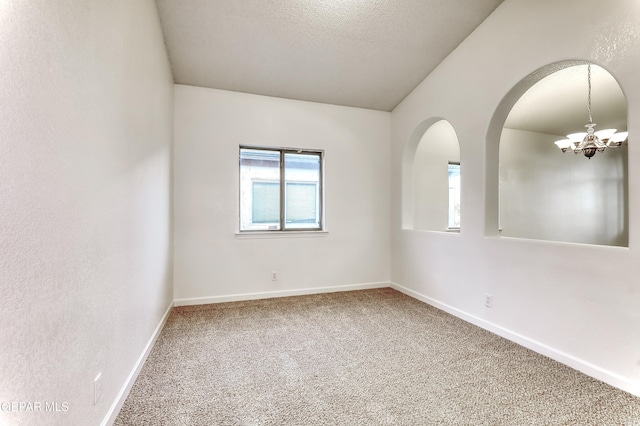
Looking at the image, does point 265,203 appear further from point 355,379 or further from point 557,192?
point 557,192

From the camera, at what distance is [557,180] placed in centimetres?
541

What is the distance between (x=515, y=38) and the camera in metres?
2.62

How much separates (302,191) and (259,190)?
0.60 meters

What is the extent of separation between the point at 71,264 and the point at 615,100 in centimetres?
573

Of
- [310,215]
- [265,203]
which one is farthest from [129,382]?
[310,215]

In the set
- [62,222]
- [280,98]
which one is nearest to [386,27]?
[280,98]

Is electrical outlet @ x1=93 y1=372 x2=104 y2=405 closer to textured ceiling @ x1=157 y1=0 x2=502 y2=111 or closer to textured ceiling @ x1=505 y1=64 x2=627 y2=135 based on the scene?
textured ceiling @ x1=157 y1=0 x2=502 y2=111

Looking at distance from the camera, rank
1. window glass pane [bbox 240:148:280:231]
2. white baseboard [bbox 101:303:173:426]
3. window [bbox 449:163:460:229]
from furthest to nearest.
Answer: window [bbox 449:163:460:229] → window glass pane [bbox 240:148:280:231] → white baseboard [bbox 101:303:173:426]

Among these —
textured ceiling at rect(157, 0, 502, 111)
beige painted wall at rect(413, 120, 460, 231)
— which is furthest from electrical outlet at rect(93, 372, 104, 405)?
beige painted wall at rect(413, 120, 460, 231)

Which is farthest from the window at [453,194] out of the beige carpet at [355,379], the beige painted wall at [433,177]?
the beige carpet at [355,379]

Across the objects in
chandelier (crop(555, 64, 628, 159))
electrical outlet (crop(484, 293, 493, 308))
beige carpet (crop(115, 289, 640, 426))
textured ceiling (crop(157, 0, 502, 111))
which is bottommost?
beige carpet (crop(115, 289, 640, 426))

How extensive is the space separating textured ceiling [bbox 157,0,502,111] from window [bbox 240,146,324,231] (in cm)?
83

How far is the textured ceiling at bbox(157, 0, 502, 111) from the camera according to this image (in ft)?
9.01

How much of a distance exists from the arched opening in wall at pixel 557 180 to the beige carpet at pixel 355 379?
3.27 m
